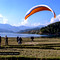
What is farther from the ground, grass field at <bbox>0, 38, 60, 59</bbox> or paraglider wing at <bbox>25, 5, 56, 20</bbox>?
paraglider wing at <bbox>25, 5, 56, 20</bbox>

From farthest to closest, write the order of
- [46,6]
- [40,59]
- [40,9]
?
1. [40,9]
2. [46,6]
3. [40,59]

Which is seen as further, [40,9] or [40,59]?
[40,9]

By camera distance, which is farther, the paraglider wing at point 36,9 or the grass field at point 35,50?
the paraglider wing at point 36,9

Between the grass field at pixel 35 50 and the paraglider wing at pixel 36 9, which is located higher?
the paraglider wing at pixel 36 9

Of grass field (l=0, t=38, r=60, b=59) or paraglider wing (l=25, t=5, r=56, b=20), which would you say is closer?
grass field (l=0, t=38, r=60, b=59)

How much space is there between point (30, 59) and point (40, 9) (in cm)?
1139

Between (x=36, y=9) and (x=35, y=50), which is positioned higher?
(x=36, y=9)

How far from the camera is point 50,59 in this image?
1243 cm

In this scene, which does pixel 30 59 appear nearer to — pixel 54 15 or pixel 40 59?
pixel 40 59

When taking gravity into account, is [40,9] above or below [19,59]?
above

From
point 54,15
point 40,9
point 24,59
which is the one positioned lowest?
point 24,59

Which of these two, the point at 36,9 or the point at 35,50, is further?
the point at 35,50

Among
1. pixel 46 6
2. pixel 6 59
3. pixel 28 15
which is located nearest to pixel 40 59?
A: pixel 6 59

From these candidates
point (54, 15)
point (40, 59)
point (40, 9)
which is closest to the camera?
point (40, 59)
